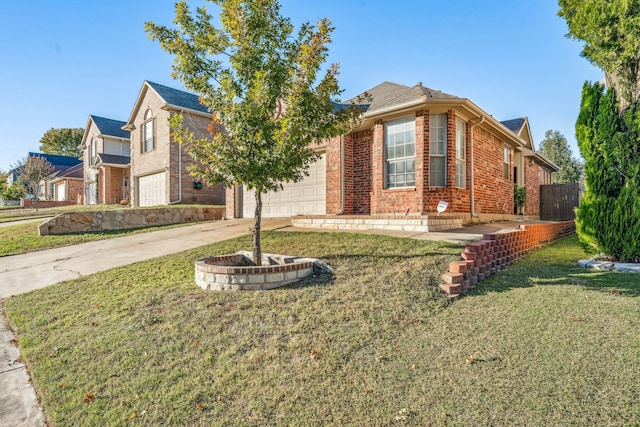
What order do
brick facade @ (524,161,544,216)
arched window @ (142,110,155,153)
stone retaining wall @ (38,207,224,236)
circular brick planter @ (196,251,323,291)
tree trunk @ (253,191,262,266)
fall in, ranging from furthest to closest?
arched window @ (142,110,155,153) → brick facade @ (524,161,544,216) → stone retaining wall @ (38,207,224,236) → tree trunk @ (253,191,262,266) → circular brick planter @ (196,251,323,291)

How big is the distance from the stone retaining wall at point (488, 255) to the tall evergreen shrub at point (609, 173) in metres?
1.16

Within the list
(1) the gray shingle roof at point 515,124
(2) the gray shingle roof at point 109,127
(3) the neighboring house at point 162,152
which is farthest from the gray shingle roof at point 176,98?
(1) the gray shingle roof at point 515,124

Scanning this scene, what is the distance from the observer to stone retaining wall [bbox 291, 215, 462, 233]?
826 centimetres

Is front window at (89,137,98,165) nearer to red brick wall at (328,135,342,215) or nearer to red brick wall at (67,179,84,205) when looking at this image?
red brick wall at (67,179,84,205)

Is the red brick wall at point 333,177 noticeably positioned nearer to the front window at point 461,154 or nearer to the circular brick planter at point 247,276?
the front window at point 461,154

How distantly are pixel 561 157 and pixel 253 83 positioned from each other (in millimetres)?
52811

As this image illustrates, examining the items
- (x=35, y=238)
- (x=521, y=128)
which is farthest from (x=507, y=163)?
(x=35, y=238)

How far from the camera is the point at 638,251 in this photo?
20.4 feet

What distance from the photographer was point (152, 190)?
1959 cm

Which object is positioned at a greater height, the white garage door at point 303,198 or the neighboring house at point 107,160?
the neighboring house at point 107,160

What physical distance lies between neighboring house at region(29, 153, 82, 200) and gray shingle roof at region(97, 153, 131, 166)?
38.2 ft

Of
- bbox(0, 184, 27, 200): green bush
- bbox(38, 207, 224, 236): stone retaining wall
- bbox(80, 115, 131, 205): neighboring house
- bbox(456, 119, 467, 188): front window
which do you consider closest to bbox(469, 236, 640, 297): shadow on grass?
bbox(456, 119, 467, 188): front window

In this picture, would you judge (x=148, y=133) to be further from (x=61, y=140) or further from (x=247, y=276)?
(x=61, y=140)

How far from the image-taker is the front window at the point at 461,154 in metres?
10.3
